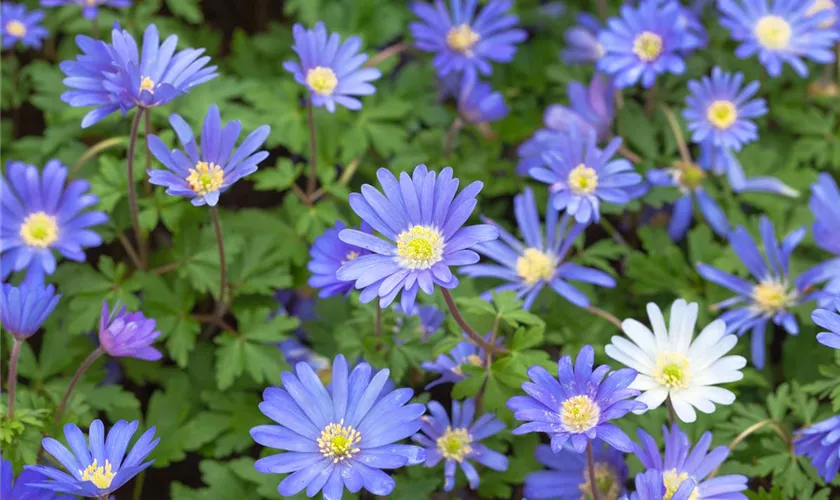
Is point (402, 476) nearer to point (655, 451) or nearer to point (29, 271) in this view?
point (655, 451)

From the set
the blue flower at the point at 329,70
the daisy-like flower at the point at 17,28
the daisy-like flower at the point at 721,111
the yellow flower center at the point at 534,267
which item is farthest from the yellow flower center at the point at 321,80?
the daisy-like flower at the point at 721,111

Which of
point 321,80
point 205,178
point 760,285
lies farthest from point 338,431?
point 760,285

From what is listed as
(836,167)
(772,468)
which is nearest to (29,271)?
(772,468)

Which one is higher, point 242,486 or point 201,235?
point 201,235

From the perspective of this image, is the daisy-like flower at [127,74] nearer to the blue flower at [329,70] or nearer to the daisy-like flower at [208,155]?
the daisy-like flower at [208,155]

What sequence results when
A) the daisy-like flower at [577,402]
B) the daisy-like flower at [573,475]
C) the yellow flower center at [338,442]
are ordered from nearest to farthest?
the daisy-like flower at [577,402], the yellow flower center at [338,442], the daisy-like flower at [573,475]

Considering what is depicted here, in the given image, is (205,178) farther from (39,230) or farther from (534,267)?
(534,267)
